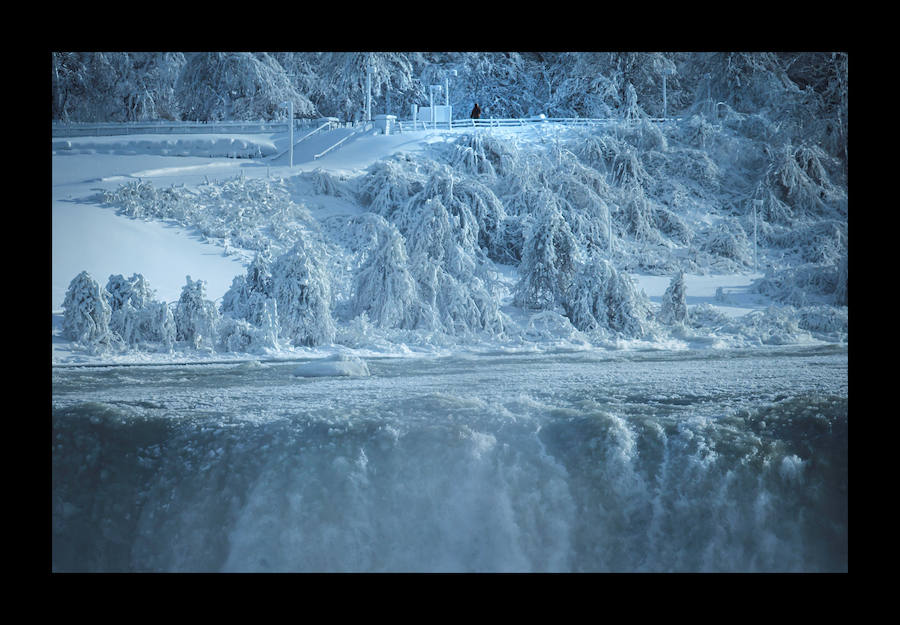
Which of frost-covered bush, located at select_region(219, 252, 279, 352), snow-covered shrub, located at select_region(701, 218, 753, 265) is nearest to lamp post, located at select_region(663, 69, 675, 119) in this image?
snow-covered shrub, located at select_region(701, 218, 753, 265)

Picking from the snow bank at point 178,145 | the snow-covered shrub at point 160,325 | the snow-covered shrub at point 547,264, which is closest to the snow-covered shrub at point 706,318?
the snow-covered shrub at point 547,264

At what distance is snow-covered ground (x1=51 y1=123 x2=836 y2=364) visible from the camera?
18.4 feet

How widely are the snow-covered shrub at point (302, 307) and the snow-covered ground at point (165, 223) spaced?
184mm

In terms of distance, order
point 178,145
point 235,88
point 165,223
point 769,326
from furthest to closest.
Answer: point 178,145, point 235,88, point 769,326, point 165,223

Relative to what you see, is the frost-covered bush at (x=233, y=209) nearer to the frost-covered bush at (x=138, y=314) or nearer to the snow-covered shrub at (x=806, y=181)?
the frost-covered bush at (x=138, y=314)

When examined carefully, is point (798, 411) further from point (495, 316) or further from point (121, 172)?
point (121, 172)

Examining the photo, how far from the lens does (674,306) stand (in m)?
6.29

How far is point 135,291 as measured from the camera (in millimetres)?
5660

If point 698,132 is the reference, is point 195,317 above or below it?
below

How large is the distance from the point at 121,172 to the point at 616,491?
4422 mm

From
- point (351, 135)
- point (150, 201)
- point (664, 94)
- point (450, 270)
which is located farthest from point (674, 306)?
point (150, 201)

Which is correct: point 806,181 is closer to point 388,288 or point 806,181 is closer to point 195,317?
point 388,288

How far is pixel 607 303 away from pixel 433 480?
2.21 metres
